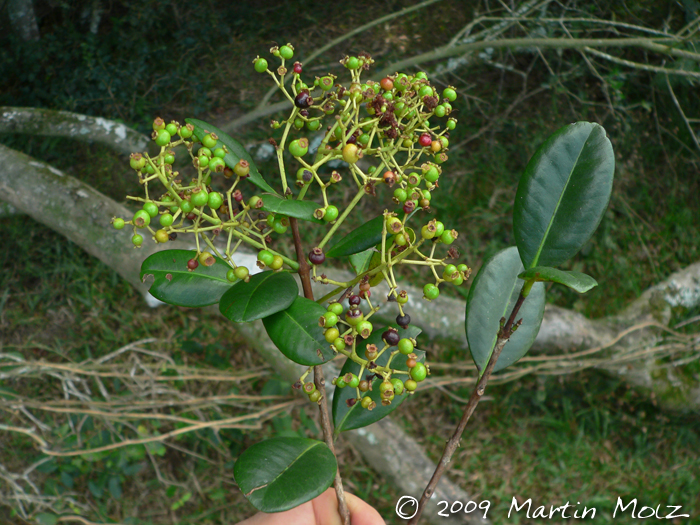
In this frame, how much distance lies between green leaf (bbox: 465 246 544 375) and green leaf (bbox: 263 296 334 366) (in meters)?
0.34

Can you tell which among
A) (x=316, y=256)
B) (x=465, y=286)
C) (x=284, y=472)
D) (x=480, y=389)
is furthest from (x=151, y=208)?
(x=465, y=286)

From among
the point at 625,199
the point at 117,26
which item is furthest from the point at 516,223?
the point at 117,26

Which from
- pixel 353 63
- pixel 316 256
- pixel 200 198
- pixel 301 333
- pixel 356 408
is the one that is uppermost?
pixel 353 63

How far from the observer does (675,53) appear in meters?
2.62

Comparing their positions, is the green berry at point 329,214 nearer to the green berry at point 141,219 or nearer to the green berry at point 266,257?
the green berry at point 266,257

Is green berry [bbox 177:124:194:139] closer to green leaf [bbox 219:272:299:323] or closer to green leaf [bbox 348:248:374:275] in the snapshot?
green leaf [bbox 219:272:299:323]

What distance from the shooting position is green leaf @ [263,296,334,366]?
0.80 meters

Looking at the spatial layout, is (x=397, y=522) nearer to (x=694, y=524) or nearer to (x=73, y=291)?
(x=694, y=524)

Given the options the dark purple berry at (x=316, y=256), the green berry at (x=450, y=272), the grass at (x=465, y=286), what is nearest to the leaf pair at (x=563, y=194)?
the green berry at (x=450, y=272)

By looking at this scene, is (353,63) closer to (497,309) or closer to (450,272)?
(450,272)

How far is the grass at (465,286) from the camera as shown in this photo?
2.77 metres

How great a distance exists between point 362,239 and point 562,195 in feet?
1.13

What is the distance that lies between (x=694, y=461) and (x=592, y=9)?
2925 millimetres

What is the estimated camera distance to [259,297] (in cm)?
81
